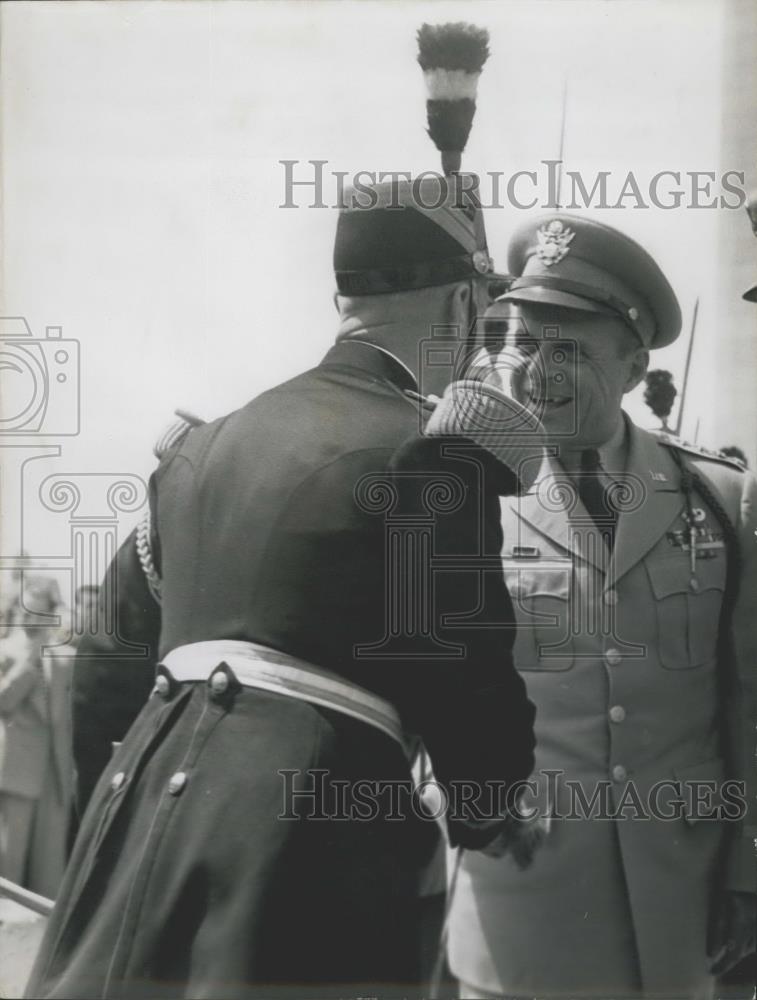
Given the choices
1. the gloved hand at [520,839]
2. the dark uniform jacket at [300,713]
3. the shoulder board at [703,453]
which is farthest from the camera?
the shoulder board at [703,453]

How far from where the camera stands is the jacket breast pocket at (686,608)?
106 inches

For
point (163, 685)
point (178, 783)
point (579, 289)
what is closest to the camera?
point (178, 783)

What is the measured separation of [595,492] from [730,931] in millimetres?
962

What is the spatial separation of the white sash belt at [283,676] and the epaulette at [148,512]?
243 millimetres

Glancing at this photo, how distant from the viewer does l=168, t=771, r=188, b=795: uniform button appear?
234 centimetres

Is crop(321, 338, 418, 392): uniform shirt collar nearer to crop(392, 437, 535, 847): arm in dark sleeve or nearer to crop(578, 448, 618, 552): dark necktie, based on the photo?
crop(392, 437, 535, 847): arm in dark sleeve

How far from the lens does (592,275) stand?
8.86 feet

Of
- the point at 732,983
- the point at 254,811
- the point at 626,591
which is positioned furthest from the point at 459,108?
the point at 732,983

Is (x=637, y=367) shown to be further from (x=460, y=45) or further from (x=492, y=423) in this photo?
(x=460, y=45)

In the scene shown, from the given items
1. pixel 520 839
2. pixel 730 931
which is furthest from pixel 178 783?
pixel 730 931

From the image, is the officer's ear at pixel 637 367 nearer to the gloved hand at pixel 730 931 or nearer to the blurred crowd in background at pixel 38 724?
the gloved hand at pixel 730 931

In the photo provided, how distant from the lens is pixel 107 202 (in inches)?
111

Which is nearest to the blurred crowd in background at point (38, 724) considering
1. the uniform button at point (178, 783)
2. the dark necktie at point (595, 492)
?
the uniform button at point (178, 783)

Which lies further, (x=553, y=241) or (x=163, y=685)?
(x=553, y=241)
